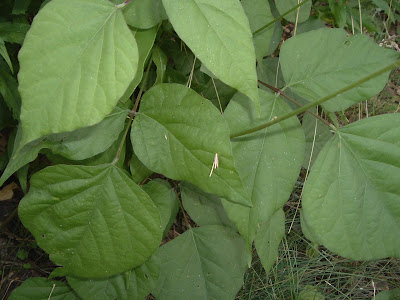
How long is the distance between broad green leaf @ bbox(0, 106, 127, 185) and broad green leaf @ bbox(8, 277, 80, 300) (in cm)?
52

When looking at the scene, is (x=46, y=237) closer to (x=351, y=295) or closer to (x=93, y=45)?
(x=93, y=45)

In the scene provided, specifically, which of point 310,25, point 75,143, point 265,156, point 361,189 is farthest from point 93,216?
point 310,25

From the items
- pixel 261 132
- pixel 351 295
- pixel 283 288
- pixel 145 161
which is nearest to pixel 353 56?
pixel 261 132

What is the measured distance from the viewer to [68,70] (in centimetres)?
62

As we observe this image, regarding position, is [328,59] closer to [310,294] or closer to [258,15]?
[258,15]

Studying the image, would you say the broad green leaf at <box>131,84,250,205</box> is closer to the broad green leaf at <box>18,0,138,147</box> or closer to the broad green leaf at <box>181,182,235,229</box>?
the broad green leaf at <box>18,0,138,147</box>

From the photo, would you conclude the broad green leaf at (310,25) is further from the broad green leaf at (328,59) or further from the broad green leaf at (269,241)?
the broad green leaf at (269,241)

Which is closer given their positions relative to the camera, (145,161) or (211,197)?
(145,161)

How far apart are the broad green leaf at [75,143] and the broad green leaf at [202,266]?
0.46 meters

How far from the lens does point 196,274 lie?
1.18 m

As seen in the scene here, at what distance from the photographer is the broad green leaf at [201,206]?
1170 millimetres

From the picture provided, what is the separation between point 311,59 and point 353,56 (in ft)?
0.36

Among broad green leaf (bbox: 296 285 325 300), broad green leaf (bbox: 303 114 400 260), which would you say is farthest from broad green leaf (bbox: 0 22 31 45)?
broad green leaf (bbox: 296 285 325 300)

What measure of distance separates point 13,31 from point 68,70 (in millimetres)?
528
